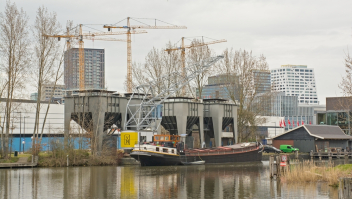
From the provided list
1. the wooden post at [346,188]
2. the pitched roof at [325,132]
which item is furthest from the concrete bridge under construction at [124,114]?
the wooden post at [346,188]

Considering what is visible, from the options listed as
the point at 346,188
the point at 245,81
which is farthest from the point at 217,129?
the point at 346,188

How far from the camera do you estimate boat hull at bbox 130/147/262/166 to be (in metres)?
45.3

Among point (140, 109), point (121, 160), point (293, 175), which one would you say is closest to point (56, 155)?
point (121, 160)

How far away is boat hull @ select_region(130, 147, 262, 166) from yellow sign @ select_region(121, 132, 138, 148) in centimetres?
443

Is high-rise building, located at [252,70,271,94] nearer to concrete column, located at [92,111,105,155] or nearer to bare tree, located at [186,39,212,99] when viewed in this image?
bare tree, located at [186,39,212,99]

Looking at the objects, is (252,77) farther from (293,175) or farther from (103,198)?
(103,198)

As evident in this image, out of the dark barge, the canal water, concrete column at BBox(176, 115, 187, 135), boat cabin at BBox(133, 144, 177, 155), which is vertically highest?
concrete column at BBox(176, 115, 187, 135)

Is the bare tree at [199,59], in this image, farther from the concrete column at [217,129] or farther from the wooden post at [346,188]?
the wooden post at [346,188]

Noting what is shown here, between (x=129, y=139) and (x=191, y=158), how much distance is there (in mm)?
7419

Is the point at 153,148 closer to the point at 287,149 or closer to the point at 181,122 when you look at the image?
the point at 181,122

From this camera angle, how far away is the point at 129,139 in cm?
5062

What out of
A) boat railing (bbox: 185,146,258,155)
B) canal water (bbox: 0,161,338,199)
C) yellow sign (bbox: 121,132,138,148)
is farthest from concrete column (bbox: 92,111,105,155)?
canal water (bbox: 0,161,338,199)

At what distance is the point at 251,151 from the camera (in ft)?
173

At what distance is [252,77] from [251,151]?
41.7ft
